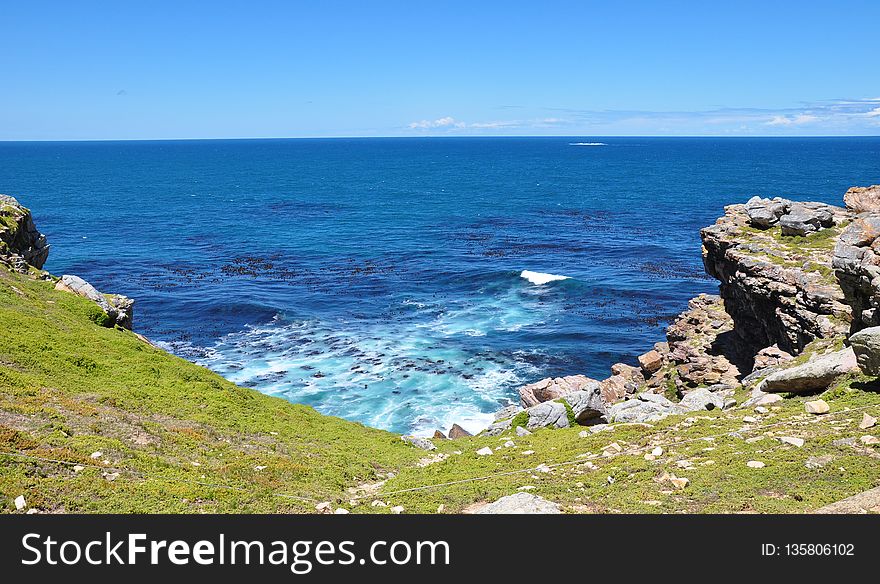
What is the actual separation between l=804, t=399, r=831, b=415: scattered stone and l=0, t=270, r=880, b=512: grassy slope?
36 centimetres

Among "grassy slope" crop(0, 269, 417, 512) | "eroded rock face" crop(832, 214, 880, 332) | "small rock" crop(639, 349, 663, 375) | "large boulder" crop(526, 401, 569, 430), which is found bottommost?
"small rock" crop(639, 349, 663, 375)

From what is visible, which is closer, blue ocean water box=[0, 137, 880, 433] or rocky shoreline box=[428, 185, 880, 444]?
rocky shoreline box=[428, 185, 880, 444]

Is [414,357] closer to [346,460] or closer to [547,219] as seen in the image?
[346,460]

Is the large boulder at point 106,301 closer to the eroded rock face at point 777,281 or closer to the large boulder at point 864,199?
the eroded rock face at point 777,281

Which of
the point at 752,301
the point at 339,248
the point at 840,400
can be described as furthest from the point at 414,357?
the point at 339,248

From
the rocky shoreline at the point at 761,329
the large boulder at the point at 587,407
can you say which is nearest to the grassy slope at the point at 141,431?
the large boulder at the point at 587,407

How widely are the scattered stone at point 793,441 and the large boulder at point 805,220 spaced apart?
77.4ft

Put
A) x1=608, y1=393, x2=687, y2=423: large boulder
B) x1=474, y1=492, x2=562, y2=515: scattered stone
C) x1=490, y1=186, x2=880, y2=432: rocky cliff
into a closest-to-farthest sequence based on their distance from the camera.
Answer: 1. x1=474, y1=492, x2=562, y2=515: scattered stone
2. x1=490, y1=186, x2=880, y2=432: rocky cliff
3. x1=608, y1=393, x2=687, y2=423: large boulder

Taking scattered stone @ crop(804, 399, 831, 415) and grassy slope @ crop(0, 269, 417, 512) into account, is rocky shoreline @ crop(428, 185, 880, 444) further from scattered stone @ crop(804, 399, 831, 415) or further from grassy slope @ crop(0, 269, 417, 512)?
grassy slope @ crop(0, 269, 417, 512)

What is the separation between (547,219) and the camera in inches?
4769

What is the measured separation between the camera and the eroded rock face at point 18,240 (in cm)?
3956

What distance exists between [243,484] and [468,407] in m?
25.5

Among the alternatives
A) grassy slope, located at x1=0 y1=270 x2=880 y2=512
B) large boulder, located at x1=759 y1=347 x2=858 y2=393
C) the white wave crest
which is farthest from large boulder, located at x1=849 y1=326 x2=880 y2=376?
the white wave crest

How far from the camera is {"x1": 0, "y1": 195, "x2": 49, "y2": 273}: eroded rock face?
39.6 metres
